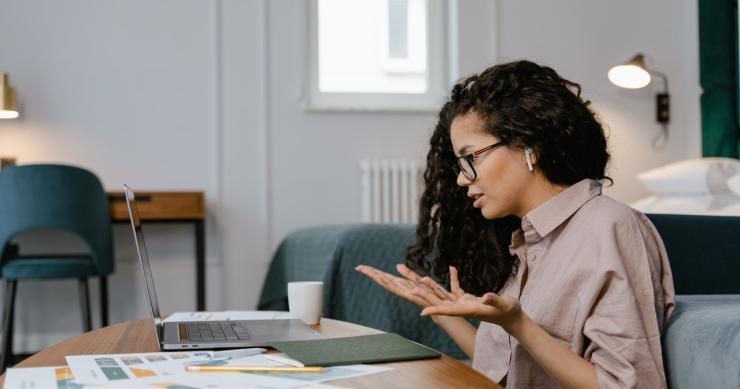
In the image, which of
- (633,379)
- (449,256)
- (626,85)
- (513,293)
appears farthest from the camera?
(626,85)

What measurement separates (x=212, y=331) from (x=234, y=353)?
0.19 m

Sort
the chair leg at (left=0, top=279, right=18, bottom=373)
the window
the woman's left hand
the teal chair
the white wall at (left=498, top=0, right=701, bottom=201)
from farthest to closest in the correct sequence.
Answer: the white wall at (left=498, top=0, right=701, bottom=201), the window, the chair leg at (left=0, top=279, right=18, bottom=373), the teal chair, the woman's left hand

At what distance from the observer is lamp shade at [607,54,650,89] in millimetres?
4133

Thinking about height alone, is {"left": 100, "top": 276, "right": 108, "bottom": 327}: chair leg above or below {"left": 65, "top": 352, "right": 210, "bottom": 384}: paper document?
below

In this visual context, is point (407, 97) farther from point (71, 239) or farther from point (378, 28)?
point (71, 239)

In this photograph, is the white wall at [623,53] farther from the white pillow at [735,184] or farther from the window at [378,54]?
the white pillow at [735,184]

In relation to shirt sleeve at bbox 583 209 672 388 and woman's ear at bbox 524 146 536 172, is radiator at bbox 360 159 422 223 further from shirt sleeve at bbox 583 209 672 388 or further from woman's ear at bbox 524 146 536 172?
shirt sleeve at bbox 583 209 672 388

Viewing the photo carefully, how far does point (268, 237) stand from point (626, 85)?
192cm

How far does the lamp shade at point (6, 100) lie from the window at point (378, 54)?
4.51ft

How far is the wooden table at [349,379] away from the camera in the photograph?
820 mm

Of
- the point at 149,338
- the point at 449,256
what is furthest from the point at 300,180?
the point at 149,338

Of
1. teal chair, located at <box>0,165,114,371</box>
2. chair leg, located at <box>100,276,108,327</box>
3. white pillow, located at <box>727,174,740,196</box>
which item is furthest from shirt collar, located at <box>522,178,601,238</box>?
chair leg, located at <box>100,276,108,327</box>

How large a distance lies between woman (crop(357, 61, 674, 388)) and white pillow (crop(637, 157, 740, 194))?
7.50ft

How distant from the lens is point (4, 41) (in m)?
3.88
